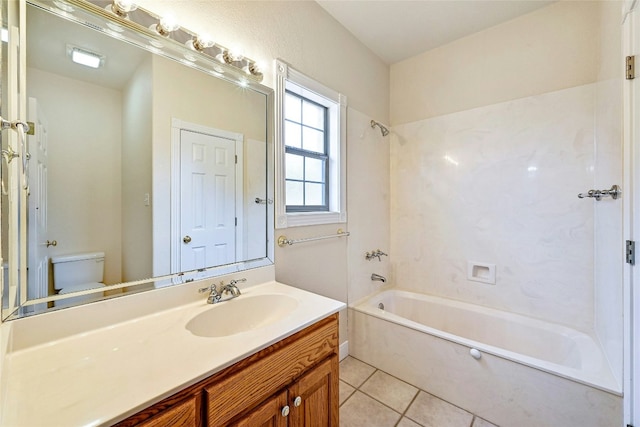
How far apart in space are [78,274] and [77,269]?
19 mm

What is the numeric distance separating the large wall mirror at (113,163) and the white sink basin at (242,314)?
20 cm

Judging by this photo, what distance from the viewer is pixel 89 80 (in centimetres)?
99

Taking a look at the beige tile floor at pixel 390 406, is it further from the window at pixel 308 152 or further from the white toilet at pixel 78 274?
the white toilet at pixel 78 274

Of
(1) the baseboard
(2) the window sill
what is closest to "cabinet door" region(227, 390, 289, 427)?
(2) the window sill

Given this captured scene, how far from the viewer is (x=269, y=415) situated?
886mm

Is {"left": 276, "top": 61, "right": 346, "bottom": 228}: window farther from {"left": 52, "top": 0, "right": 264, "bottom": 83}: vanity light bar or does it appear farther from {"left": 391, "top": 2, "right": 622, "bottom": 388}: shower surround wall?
{"left": 391, "top": 2, "right": 622, "bottom": 388}: shower surround wall

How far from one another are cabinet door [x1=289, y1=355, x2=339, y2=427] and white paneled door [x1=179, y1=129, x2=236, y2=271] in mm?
703

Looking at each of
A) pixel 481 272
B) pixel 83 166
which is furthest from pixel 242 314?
pixel 481 272

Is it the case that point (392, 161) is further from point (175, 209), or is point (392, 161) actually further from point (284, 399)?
point (284, 399)

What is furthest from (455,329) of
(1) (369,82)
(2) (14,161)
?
(2) (14,161)

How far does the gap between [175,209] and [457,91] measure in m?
2.45

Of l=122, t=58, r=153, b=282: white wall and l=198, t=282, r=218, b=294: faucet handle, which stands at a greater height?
l=122, t=58, r=153, b=282: white wall

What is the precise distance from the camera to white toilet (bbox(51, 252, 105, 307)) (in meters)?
0.91

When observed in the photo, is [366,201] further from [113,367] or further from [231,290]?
[113,367]
